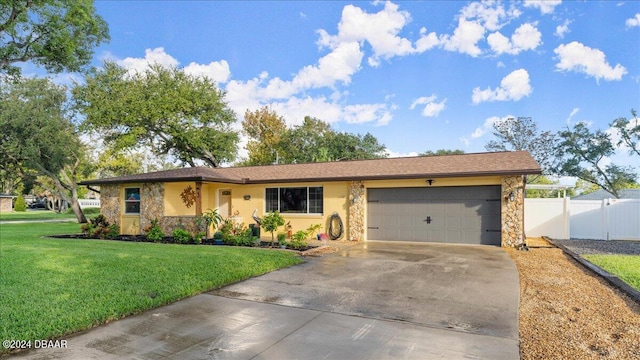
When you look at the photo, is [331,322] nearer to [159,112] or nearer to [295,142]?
[159,112]

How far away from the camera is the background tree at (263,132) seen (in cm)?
3237

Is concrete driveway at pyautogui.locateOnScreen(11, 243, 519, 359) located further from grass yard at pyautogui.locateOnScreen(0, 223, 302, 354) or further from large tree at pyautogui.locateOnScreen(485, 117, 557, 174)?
large tree at pyautogui.locateOnScreen(485, 117, 557, 174)

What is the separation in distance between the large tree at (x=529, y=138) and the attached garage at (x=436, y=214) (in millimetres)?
22822

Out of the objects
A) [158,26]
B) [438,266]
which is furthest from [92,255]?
[158,26]

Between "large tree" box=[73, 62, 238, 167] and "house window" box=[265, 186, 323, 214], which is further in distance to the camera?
"large tree" box=[73, 62, 238, 167]

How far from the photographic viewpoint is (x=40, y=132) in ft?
75.4

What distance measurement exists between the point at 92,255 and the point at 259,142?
25033mm

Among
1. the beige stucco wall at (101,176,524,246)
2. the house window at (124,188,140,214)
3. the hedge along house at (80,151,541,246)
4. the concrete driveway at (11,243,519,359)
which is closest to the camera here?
the concrete driveway at (11,243,519,359)

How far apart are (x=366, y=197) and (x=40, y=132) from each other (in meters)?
22.5

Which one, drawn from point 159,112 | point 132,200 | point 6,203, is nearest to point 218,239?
point 132,200

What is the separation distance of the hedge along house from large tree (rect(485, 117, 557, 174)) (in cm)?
2105

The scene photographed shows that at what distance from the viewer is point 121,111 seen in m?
23.2

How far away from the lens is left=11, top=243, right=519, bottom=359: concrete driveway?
3629mm
